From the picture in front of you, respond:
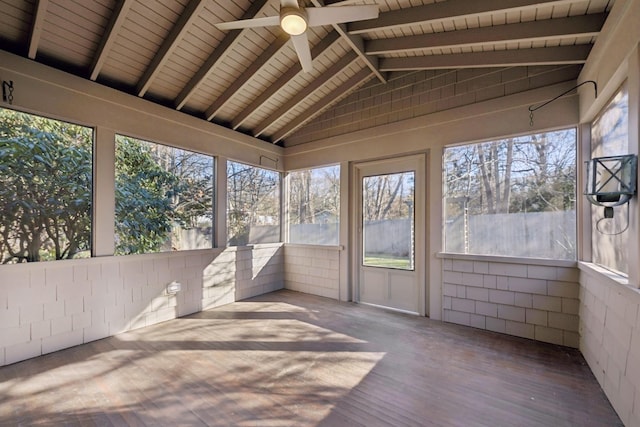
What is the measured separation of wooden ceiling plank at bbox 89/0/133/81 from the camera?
2.71 meters

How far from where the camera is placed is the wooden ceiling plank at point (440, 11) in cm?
265

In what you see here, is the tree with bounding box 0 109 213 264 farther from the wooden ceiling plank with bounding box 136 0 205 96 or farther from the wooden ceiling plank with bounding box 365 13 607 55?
the wooden ceiling plank with bounding box 365 13 607 55

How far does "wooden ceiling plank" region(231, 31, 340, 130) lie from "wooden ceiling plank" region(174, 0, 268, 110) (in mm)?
937

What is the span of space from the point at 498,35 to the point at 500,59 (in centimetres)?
40

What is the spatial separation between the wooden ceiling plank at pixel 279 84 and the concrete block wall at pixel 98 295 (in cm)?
219

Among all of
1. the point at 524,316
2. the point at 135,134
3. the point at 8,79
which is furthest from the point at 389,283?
the point at 8,79

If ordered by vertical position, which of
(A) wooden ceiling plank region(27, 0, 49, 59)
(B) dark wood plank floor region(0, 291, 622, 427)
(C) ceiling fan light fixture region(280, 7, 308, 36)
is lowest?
(B) dark wood plank floor region(0, 291, 622, 427)

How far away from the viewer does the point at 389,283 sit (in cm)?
473

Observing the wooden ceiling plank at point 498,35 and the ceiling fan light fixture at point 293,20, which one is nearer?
the ceiling fan light fixture at point 293,20

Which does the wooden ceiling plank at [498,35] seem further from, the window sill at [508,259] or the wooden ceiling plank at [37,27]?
the wooden ceiling plank at [37,27]

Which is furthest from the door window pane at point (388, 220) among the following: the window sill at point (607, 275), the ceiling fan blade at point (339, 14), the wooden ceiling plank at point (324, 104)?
the ceiling fan blade at point (339, 14)

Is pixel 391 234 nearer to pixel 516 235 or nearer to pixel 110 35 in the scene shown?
pixel 516 235

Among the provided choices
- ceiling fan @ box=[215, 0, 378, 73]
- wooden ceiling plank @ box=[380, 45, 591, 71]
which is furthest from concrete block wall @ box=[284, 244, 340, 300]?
ceiling fan @ box=[215, 0, 378, 73]

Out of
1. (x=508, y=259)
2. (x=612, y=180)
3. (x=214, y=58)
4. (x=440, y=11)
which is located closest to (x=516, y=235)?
(x=508, y=259)
